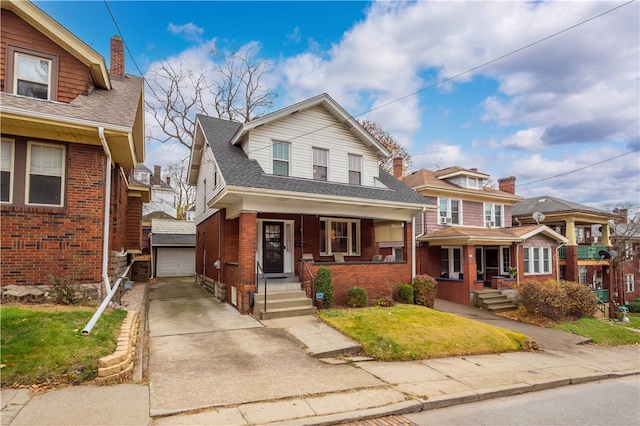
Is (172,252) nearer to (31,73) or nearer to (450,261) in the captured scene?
(31,73)

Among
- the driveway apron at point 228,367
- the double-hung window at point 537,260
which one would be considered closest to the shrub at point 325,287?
the driveway apron at point 228,367

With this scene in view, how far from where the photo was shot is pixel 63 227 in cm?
802

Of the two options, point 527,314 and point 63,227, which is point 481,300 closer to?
point 527,314

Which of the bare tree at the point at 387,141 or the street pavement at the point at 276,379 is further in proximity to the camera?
the bare tree at the point at 387,141

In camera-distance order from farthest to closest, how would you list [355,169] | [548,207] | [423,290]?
[548,207], [355,169], [423,290]

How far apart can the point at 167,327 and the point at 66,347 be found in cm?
319

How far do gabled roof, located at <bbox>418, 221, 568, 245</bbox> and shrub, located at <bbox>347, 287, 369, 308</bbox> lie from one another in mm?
7547

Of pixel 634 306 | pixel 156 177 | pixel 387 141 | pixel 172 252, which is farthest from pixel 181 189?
pixel 634 306

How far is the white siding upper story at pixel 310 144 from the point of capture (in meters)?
12.5

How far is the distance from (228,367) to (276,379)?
0.95m

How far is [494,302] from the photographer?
16.3m

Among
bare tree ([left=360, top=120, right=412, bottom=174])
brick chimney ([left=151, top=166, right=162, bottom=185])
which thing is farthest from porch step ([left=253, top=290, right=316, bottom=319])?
brick chimney ([left=151, top=166, right=162, bottom=185])

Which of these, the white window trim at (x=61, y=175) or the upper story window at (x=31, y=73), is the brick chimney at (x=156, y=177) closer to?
the upper story window at (x=31, y=73)

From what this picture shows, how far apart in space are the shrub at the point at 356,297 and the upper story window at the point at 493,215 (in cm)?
1342
